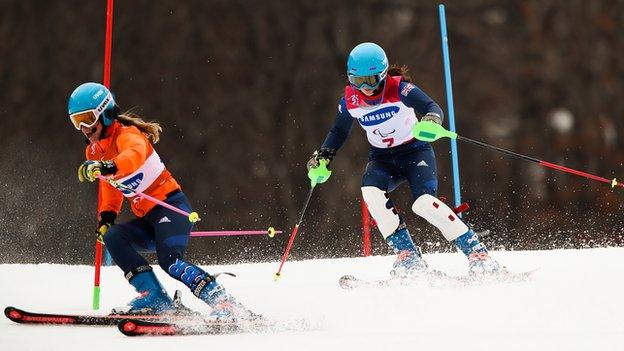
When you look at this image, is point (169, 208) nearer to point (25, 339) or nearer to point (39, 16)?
point (25, 339)

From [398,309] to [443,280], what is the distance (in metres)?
0.71

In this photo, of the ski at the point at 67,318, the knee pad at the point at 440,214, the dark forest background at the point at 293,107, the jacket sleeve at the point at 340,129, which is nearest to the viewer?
the ski at the point at 67,318

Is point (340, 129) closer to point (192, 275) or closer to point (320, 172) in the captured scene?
point (320, 172)

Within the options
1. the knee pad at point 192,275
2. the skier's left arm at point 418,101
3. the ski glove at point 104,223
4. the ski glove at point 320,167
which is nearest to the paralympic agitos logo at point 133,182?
the ski glove at point 104,223

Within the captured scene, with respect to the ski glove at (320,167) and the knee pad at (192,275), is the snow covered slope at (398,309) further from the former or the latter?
the ski glove at (320,167)

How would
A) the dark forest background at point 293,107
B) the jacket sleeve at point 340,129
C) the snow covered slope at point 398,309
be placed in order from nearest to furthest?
the snow covered slope at point 398,309
the jacket sleeve at point 340,129
the dark forest background at point 293,107

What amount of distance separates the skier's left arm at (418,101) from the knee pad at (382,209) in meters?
0.50

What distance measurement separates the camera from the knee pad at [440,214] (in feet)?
15.3

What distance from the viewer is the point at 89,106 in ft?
13.4

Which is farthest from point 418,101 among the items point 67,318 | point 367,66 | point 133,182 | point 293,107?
point 293,107

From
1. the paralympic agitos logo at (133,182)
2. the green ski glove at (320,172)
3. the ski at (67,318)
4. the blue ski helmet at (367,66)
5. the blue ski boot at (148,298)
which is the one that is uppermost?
the blue ski helmet at (367,66)

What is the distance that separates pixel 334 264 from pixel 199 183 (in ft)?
10.00

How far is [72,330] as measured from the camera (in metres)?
3.81

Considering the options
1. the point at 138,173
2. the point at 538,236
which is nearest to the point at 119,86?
the point at 538,236
